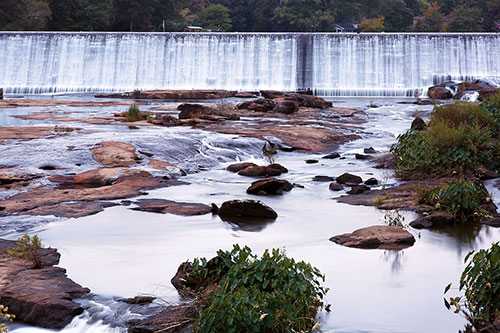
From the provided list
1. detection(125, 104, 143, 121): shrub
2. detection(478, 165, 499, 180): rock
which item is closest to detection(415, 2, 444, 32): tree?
detection(125, 104, 143, 121): shrub

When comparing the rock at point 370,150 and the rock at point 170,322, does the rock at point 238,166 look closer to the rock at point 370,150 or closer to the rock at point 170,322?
the rock at point 370,150

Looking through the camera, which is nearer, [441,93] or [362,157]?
[362,157]

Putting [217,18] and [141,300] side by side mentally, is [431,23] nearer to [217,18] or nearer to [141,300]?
[217,18]

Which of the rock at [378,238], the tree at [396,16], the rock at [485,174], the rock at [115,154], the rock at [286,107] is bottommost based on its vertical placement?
the rock at [378,238]

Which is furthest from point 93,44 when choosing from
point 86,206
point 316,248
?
point 316,248

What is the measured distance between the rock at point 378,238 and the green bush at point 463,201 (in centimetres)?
115

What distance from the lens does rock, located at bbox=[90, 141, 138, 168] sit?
1158 cm

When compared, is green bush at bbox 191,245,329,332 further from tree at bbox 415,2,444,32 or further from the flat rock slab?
tree at bbox 415,2,444,32

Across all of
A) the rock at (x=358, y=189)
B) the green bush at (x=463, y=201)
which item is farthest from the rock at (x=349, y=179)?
the green bush at (x=463, y=201)

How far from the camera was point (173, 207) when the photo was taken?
868cm

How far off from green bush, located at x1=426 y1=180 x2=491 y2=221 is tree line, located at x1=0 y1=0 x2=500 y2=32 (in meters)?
45.3

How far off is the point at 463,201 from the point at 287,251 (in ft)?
8.31

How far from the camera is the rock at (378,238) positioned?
7031mm

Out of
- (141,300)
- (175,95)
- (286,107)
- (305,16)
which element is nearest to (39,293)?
(141,300)
